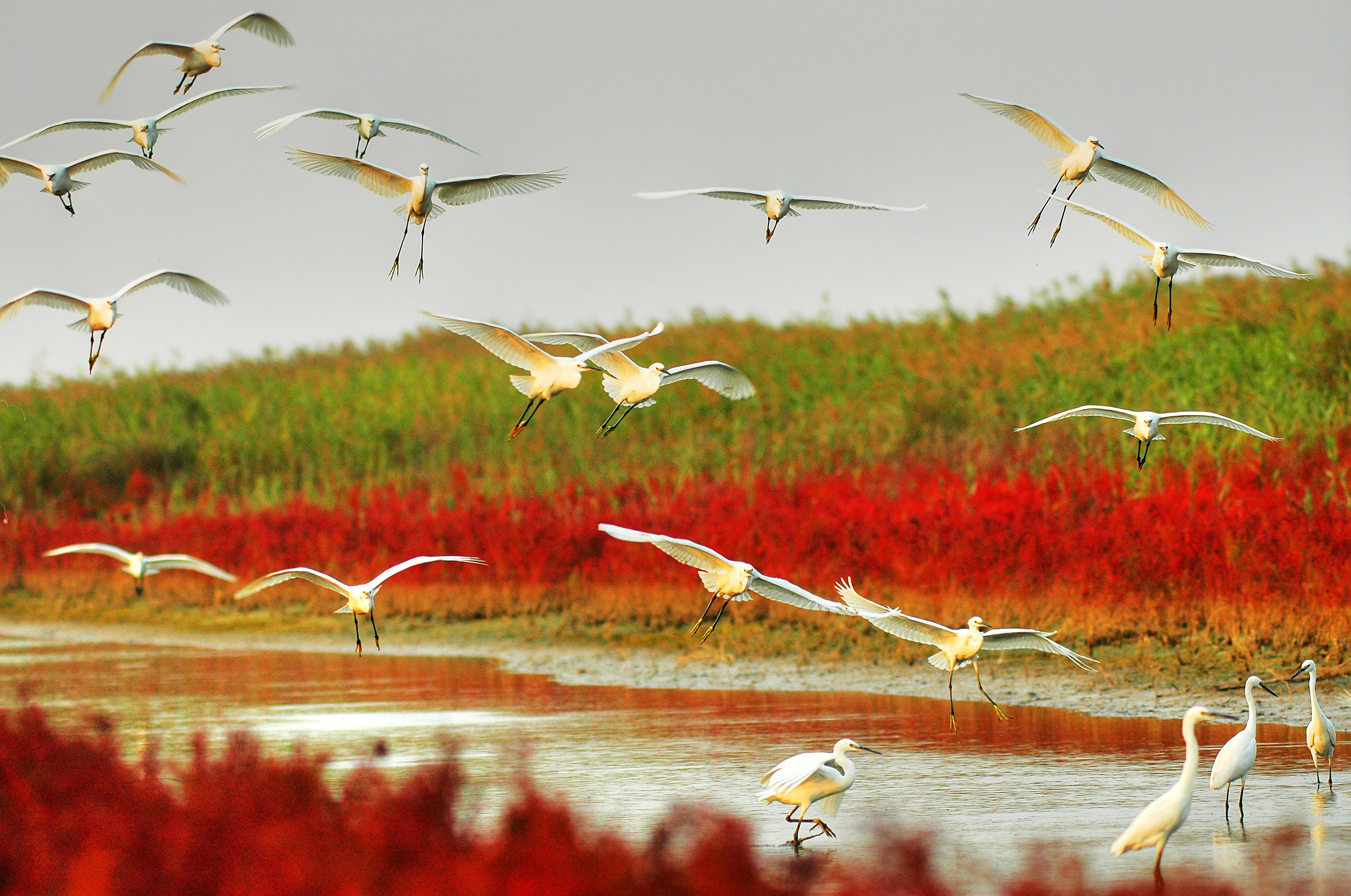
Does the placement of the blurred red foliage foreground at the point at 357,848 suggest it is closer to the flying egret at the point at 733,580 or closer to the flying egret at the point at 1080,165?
the flying egret at the point at 733,580

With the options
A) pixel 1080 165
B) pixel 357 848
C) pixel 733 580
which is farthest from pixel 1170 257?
pixel 357 848

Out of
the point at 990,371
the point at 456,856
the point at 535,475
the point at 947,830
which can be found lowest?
the point at 947,830

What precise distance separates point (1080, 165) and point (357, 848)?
4.30m

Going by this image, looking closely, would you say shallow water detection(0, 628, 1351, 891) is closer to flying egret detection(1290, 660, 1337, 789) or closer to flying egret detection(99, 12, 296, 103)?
flying egret detection(1290, 660, 1337, 789)

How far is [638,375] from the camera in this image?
670 centimetres

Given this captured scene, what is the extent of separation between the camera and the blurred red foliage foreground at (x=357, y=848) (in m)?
4.08

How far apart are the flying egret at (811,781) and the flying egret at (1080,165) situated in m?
2.57

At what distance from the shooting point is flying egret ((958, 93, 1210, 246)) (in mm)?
6406

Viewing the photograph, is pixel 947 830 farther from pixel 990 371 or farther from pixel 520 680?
pixel 990 371

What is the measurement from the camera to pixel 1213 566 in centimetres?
1224

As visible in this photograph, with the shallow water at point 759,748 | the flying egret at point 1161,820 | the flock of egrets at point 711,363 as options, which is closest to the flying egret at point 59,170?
the flock of egrets at point 711,363

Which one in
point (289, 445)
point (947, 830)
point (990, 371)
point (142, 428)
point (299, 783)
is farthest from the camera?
point (142, 428)

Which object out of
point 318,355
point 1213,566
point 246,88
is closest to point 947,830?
point 246,88

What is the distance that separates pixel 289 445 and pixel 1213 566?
2071 cm
